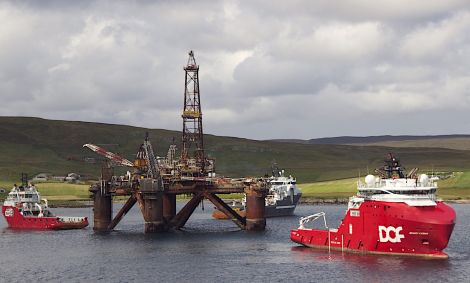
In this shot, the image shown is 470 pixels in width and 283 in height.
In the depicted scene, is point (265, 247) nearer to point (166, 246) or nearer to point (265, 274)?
point (166, 246)

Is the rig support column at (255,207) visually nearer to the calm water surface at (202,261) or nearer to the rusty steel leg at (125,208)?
the calm water surface at (202,261)

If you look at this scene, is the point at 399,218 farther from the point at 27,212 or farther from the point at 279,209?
the point at 279,209

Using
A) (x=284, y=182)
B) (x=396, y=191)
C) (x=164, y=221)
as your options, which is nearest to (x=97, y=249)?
(x=164, y=221)

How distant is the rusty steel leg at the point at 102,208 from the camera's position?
12181 cm

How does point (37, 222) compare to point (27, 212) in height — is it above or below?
below

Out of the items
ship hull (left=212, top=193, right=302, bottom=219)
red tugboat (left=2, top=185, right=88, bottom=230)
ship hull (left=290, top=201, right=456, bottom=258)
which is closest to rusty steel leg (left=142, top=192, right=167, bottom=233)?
red tugboat (left=2, top=185, right=88, bottom=230)

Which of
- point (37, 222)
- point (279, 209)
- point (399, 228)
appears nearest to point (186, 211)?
point (37, 222)

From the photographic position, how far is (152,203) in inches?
4439

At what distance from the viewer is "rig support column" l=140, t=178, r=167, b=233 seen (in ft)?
368

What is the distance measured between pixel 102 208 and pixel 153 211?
1307 centimetres

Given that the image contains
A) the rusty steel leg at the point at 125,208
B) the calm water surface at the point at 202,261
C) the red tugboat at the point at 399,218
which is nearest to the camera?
the calm water surface at the point at 202,261

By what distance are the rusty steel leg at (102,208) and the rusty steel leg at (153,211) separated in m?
10.5

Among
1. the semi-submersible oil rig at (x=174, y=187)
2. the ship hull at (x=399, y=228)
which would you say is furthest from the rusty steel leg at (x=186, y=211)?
the ship hull at (x=399, y=228)

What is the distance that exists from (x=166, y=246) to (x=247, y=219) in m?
18.8
